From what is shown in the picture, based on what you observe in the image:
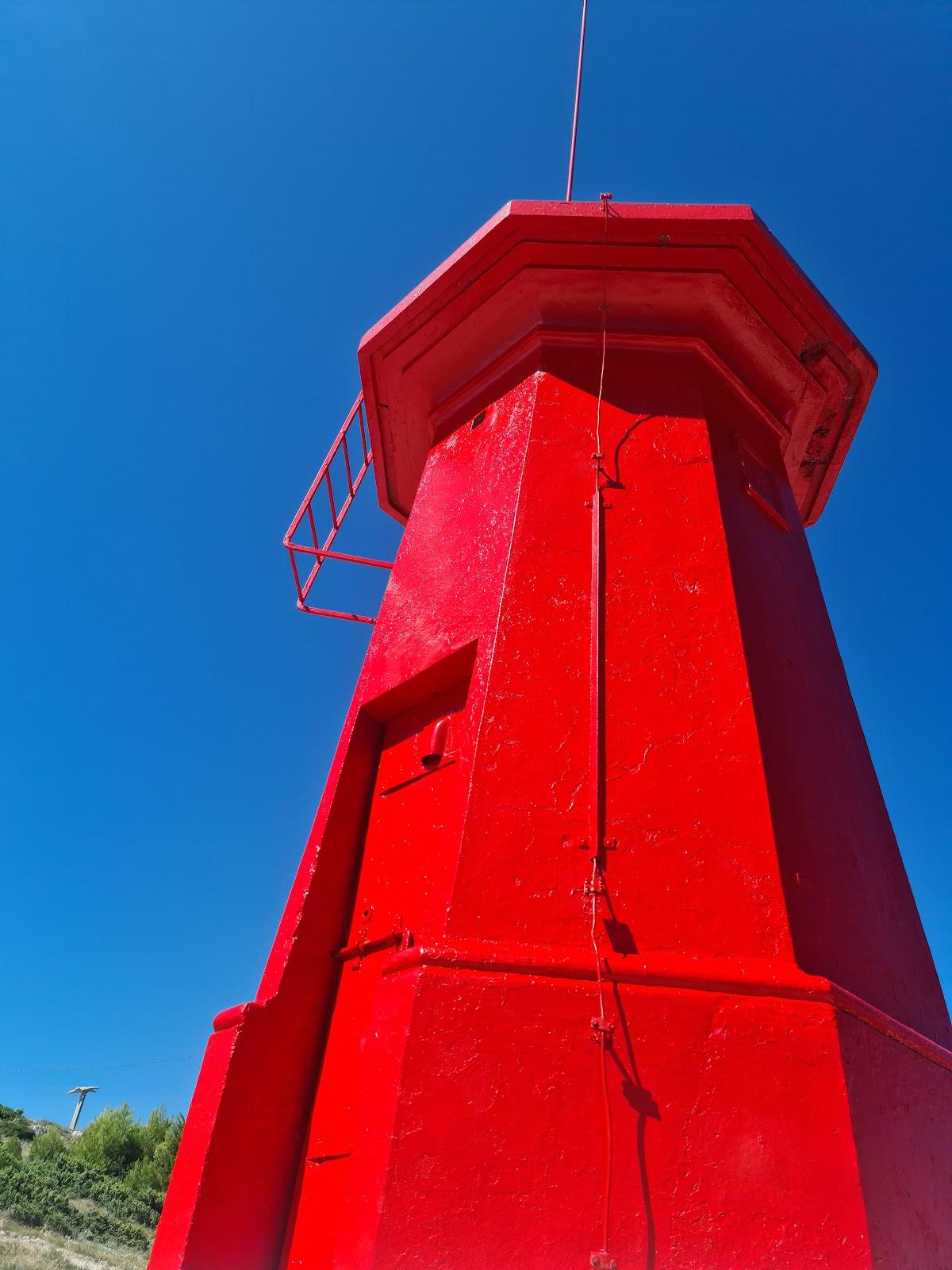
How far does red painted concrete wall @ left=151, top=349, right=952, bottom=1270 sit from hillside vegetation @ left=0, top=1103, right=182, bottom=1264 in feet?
21.9

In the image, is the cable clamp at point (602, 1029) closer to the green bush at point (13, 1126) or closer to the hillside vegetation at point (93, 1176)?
the hillside vegetation at point (93, 1176)

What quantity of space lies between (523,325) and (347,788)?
297 centimetres

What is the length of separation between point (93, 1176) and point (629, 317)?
11926 millimetres

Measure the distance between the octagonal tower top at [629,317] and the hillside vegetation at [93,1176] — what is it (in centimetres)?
832

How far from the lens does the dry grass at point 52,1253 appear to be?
7.06m

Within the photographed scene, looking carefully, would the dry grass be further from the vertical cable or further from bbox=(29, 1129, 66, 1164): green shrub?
the vertical cable

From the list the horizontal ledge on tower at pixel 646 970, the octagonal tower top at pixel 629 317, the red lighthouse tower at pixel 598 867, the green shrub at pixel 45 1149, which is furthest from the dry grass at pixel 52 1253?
the octagonal tower top at pixel 629 317

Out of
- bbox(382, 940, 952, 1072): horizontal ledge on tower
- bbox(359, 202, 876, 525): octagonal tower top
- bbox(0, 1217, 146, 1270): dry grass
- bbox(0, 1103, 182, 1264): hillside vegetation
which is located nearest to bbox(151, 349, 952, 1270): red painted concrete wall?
bbox(382, 940, 952, 1072): horizontal ledge on tower

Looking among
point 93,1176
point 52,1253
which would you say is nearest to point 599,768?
point 52,1253

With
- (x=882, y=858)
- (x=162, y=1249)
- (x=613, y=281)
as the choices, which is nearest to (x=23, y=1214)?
(x=162, y=1249)

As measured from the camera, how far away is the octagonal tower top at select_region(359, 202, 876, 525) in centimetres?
524

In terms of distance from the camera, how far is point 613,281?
5.44 m

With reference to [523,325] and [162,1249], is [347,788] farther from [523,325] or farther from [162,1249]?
[523,325]

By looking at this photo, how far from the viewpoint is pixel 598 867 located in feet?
11.2
